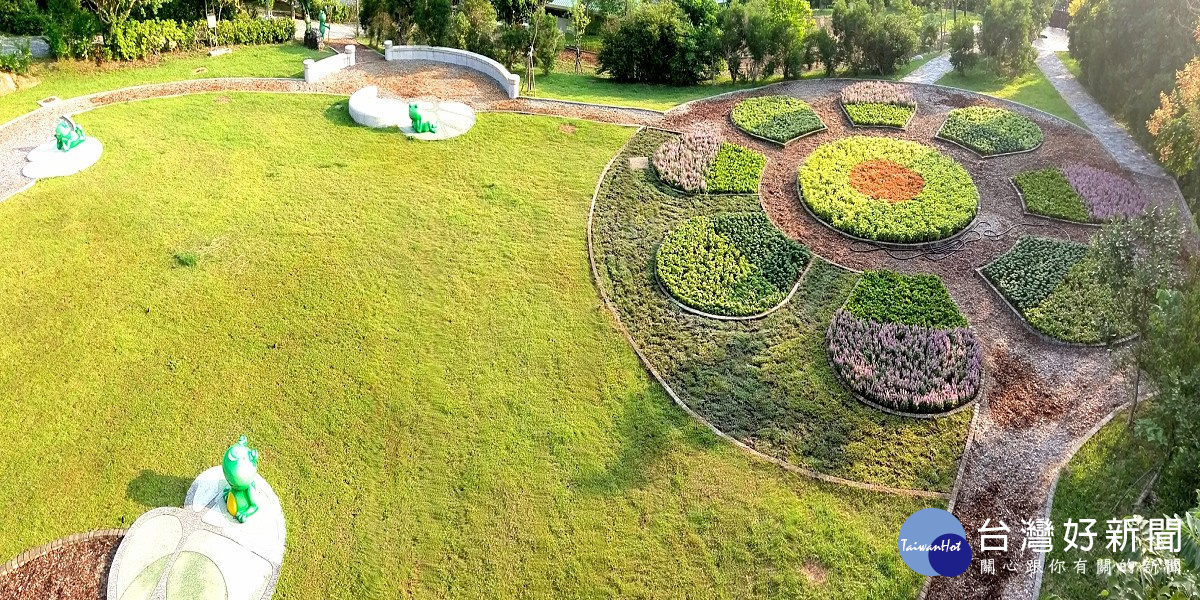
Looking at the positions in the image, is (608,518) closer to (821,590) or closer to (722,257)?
(821,590)

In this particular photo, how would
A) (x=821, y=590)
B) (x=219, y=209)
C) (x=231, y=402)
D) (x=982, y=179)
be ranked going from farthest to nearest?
(x=982, y=179)
(x=219, y=209)
(x=231, y=402)
(x=821, y=590)

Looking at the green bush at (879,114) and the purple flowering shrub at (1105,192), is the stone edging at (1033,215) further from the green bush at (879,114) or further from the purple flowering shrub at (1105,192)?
the green bush at (879,114)

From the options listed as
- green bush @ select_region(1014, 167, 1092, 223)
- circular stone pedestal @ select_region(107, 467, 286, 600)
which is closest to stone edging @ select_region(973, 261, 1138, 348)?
green bush @ select_region(1014, 167, 1092, 223)

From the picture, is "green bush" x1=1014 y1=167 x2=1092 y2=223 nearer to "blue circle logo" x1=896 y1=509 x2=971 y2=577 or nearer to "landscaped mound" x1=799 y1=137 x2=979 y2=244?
"landscaped mound" x1=799 y1=137 x2=979 y2=244

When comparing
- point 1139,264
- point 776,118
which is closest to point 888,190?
point 776,118

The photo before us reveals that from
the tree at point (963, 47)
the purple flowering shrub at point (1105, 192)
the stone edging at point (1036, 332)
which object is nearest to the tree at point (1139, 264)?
the stone edging at point (1036, 332)

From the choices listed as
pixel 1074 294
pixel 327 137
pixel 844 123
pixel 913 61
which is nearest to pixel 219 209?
pixel 327 137
